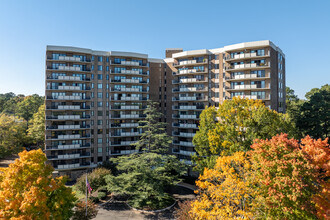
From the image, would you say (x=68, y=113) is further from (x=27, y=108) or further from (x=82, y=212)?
(x=27, y=108)

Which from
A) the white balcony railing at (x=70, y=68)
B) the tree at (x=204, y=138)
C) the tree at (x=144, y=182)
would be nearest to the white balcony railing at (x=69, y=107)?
the white balcony railing at (x=70, y=68)

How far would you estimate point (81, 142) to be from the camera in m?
46.4

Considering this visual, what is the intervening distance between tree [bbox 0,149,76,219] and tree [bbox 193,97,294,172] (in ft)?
71.5

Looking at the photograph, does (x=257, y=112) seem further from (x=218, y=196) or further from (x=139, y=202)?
(x=139, y=202)

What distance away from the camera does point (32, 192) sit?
1628 cm

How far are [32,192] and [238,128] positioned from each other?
28.0 meters

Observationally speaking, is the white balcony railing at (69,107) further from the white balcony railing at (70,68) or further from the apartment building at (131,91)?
the white balcony railing at (70,68)

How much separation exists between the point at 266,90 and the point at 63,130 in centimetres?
4838

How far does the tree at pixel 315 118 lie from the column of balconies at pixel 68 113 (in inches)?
2114

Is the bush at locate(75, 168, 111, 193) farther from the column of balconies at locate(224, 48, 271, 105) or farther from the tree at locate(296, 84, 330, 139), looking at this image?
the tree at locate(296, 84, 330, 139)

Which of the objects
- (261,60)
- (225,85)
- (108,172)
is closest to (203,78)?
(225,85)

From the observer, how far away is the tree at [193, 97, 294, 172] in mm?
28688

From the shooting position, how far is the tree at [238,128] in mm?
28688

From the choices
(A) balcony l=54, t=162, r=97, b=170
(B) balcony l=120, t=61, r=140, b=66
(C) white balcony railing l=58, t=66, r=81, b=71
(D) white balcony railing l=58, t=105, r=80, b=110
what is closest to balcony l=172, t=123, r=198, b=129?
(B) balcony l=120, t=61, r=140, b=66
